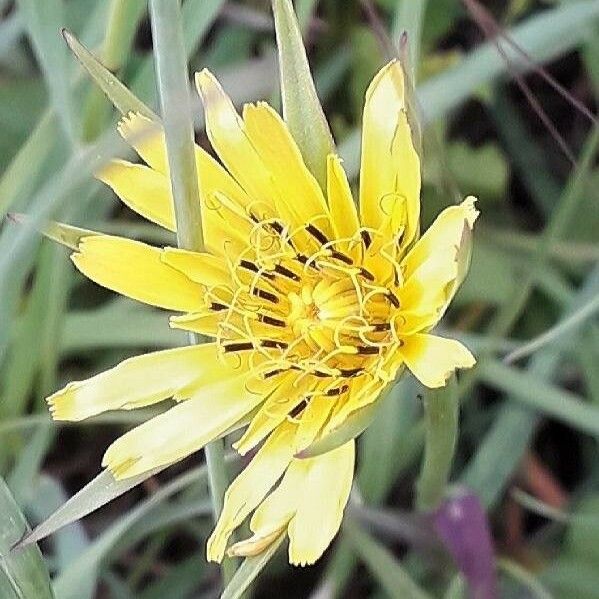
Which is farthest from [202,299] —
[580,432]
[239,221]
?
[580,432]

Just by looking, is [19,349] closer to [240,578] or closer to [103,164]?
[103,164]

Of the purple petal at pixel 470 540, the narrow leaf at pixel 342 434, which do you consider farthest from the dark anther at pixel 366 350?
the purple petal at pixel 470 540

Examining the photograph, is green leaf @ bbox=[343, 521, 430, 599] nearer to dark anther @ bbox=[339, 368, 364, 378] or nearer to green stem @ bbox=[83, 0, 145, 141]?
dark anther @ bbox=[339, 368, 364, 378]

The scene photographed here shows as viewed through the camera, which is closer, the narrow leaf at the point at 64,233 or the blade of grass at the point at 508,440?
the narrow leaf at the point at 64,233

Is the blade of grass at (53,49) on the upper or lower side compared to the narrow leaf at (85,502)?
upper

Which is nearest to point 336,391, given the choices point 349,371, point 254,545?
point 349,371

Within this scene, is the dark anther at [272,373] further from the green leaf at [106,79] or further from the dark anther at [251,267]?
the green leaf at [106,79]
